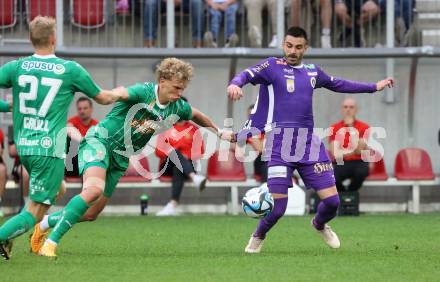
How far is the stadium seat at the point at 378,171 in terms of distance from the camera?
17750mm

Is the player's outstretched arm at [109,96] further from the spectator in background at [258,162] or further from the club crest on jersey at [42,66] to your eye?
the spectator in background at [258,162]

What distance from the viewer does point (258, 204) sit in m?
10.4

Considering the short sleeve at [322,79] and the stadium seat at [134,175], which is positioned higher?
the short sleeve at [322,79]

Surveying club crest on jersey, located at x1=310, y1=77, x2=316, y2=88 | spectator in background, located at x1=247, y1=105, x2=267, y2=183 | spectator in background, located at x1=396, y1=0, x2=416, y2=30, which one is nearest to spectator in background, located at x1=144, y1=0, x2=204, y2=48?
spectator in background, located at x1=247, y1=105, x2=267, y2=183

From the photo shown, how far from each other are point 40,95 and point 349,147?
8.69 metres

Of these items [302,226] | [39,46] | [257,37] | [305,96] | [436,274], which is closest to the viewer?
[436,274]

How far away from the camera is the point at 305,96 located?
10.9 m

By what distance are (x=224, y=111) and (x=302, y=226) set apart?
4.45 meters

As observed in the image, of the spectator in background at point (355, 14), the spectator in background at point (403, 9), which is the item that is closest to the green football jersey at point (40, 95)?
the spectator in background at point (355, 14)

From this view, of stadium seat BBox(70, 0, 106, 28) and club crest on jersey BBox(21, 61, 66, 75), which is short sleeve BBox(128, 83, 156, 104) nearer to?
club crest on jersey BBox(21, 61, 66, 75)

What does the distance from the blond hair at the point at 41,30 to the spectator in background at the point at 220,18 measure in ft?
29.7

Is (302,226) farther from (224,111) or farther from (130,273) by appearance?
(130,273)

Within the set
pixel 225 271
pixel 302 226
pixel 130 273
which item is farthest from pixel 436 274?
pixel 302 226

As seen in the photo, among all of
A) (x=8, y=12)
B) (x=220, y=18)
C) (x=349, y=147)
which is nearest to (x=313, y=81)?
(x=349, y=147)
